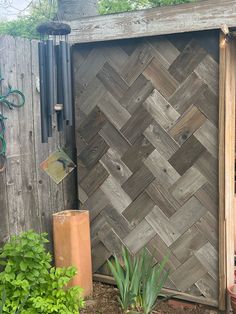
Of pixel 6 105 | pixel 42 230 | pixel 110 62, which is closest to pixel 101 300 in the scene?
pixel 42 230

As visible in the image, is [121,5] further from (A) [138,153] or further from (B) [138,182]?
(B) [138,182]

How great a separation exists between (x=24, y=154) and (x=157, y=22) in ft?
4.36

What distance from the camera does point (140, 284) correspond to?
312 cm

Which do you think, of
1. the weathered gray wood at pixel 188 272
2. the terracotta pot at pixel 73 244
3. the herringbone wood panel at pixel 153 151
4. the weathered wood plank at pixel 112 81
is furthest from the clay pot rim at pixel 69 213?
the weathered wood plank at pixel 112 81

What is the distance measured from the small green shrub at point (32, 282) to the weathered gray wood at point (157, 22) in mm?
1584

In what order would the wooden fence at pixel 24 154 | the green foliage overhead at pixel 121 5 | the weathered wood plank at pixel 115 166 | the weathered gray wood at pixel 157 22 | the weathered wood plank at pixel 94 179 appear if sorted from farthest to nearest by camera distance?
the green foliage overhead at pixel 121 5, the weathered wood plank at pixel 94 179, the weathered wood plank at pixel 115 166, the wooden fence at pixel 24 154, the weathered gray wood at pixel 157 22

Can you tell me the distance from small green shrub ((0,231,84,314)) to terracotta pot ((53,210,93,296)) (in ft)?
1.09

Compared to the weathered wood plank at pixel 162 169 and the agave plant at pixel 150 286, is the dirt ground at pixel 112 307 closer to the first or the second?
the agave plant at pixel 150 286

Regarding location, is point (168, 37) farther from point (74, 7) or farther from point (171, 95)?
point (74, 7)

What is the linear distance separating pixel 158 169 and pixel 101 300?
1.08 metres

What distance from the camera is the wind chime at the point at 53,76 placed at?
3.05 metres

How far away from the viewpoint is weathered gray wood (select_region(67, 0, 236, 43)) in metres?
2.86

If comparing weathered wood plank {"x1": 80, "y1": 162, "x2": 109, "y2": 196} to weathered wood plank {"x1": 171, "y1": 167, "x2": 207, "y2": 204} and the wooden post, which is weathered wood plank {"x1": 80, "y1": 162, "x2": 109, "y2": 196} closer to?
weathered wood plank {"x1": 171, "y1": 167, "x2": 207, "y2": 204}

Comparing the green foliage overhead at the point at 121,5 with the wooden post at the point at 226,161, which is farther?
the green foliage overhead at the point at 121,5
